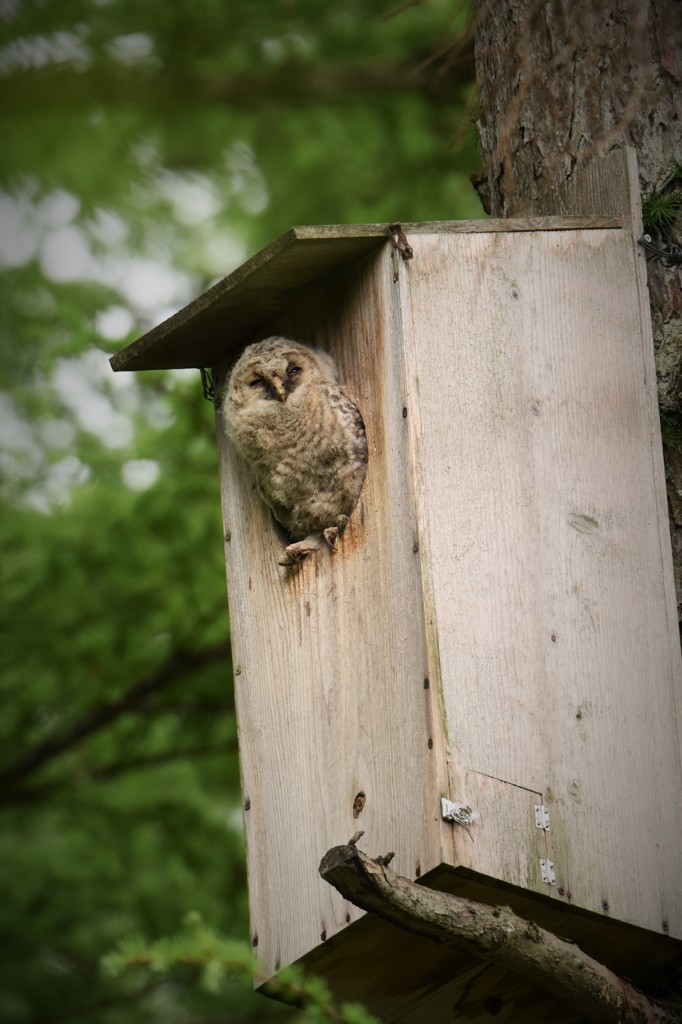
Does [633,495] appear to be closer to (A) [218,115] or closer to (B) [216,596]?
(B) [216,596]

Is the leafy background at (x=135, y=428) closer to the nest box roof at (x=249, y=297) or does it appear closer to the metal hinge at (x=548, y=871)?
the nest box roof at (x=249, y=297)

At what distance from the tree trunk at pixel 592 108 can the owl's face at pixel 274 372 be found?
0.64 meters

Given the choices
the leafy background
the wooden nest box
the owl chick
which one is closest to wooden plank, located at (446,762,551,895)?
the wooden nest box

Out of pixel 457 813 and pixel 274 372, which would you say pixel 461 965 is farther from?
pixel 274 372

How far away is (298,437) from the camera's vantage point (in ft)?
9.17

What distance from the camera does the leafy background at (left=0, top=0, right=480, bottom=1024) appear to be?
469cm

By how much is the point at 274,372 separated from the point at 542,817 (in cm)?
106

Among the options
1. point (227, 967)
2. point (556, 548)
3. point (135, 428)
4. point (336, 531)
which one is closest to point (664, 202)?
point (556, 548)

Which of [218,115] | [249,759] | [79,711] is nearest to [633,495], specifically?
[249,759]

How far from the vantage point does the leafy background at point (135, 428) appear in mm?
4688

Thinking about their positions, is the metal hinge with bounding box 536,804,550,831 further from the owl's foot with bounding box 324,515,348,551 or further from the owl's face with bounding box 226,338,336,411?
the owl's face with bounding box 226,338,336,411

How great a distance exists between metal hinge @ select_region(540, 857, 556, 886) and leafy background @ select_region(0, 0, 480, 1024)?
8.14 feet

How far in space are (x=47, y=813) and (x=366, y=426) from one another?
2.85 m

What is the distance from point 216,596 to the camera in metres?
4.81
